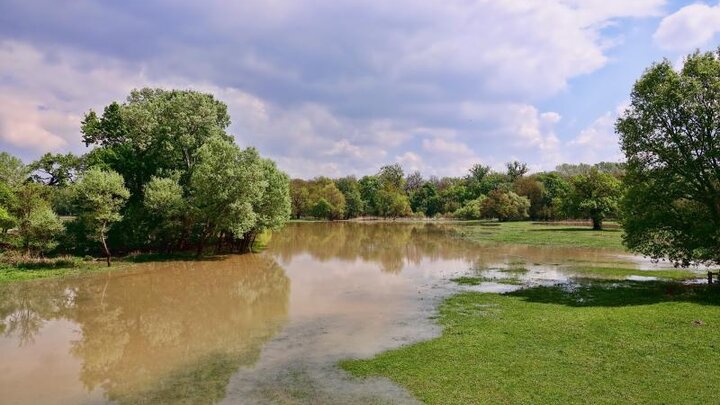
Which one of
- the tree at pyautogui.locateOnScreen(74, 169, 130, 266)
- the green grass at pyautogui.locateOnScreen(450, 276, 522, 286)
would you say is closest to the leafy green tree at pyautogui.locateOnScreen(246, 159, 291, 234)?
the tree at pyautogui.locateOnScreen(74, 169, 130, 266)

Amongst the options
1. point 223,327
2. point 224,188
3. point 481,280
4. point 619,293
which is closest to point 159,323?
point 223,327

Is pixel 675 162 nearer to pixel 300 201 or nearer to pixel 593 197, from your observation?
pixel 593 197

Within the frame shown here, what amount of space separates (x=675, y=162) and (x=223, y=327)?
24.8 meters

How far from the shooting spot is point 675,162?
24.0 metres

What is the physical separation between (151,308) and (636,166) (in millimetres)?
28032

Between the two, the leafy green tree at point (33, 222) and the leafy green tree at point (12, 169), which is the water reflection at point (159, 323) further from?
the leafy green tree at point (12, 169)

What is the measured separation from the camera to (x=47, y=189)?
4056cm

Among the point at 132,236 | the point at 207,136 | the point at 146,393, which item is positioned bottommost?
the point at 146,393

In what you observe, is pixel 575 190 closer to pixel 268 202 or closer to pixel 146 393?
pixel 268 202

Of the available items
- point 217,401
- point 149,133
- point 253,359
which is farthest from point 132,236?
point 217,401

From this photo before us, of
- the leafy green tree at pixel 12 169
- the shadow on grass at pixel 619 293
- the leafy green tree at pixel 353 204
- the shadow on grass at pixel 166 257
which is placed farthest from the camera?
the leafy green tree at pixel 353 204

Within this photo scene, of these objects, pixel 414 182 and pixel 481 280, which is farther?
pixel 414 182

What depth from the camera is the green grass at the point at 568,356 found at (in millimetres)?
11359

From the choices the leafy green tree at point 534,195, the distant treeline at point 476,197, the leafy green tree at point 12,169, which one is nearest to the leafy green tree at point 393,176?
the distant treeline at point 476,197
